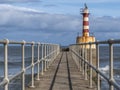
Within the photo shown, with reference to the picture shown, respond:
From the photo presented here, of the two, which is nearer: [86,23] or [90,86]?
[90,86]

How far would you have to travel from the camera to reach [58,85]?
1345 cm

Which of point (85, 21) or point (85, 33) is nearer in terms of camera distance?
point (85, 33)

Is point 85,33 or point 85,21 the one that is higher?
point 85,21

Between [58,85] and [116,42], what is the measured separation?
21.5 ft

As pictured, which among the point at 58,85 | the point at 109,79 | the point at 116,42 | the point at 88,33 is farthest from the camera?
the point at 88,33

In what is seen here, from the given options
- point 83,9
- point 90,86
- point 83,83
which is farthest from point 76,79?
point 83,9

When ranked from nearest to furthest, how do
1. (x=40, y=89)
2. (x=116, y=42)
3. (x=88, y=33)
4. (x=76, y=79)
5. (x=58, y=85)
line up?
(x=116, y=42) < (x=40, y=89) < (x=58, y=85) < (x=76, y=79) < (x=88, y=33)

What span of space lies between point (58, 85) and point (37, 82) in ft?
3.69

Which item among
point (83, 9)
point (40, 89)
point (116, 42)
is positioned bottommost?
point (40, 89)

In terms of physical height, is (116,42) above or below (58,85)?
above

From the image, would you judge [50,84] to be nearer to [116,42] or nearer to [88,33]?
[116,42]

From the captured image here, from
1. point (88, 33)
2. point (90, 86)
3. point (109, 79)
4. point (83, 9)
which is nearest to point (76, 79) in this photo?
point (90, 86)

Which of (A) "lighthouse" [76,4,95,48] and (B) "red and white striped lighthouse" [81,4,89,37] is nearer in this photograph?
(A) "lighthouse" [76,4,95,48]

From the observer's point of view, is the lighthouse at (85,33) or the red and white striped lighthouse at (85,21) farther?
the red and white striped lighthouse at (85,21)
